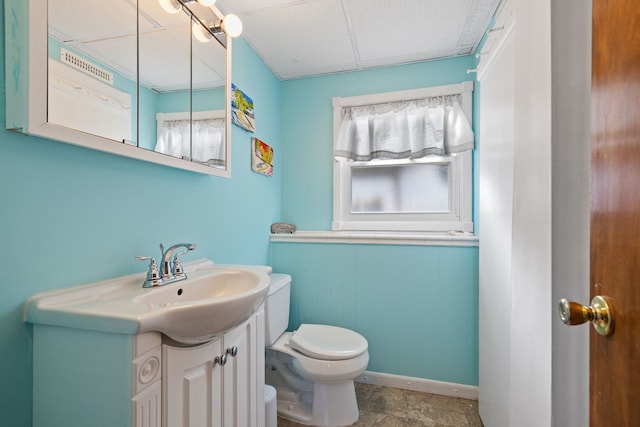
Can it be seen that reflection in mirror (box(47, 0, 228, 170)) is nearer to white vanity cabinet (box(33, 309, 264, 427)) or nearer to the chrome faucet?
the chrome faucet

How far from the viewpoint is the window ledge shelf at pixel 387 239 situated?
1.63 metres

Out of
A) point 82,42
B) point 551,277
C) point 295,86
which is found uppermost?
point 295,86

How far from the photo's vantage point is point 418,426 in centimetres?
141

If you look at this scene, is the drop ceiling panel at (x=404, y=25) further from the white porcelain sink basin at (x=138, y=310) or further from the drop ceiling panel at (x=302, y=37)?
the white porcelain sink basin at (x=138, y=310)

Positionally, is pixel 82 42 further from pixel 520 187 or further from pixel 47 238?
pixel 520 187

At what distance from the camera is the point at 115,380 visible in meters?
0.59

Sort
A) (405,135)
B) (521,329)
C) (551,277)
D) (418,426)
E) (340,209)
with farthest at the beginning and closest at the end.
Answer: (340,209) < (405,135) < (418,426) < (521,329) < (551,277)

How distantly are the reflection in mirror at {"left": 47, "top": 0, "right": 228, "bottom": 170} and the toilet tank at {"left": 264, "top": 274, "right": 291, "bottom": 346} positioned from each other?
0.76 metres

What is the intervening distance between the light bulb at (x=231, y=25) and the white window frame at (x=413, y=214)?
0.93 m

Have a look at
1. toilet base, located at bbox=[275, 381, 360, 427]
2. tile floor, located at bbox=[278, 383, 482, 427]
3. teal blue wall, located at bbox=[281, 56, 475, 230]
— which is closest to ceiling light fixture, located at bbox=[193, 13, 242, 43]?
teal blue wall, located at bbox=[281, 56, 475, 230]

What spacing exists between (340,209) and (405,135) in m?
0.72

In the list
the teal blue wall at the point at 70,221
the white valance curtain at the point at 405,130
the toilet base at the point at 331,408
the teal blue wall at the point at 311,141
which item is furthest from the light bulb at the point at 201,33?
the toilet base at the point at 331,408

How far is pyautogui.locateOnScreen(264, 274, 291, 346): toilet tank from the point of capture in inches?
57.9

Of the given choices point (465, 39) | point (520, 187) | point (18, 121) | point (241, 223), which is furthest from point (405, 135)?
point (18, 121)
